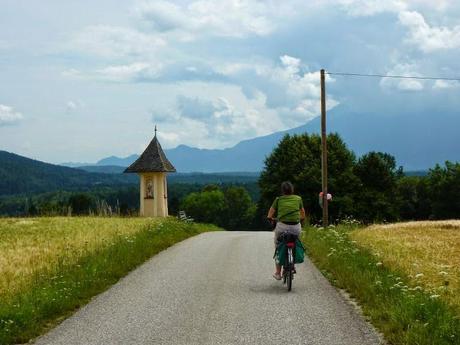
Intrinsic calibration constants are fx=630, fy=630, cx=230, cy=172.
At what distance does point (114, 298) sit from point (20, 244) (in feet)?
32.2

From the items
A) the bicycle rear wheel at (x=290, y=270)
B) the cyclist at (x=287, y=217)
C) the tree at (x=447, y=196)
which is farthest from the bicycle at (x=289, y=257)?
the tree at (x=447, y=196)

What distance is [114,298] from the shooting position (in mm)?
10562

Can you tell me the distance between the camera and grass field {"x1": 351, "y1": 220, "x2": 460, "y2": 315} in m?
10.1

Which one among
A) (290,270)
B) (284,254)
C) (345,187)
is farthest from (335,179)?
(290,270)

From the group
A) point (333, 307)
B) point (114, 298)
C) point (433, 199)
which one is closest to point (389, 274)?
point (333, 307)

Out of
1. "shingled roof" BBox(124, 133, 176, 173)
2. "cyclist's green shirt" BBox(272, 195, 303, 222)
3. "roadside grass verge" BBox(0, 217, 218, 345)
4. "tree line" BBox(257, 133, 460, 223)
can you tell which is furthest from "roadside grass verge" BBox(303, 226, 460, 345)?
"tree line" BBox(257, 133, 460, 223)

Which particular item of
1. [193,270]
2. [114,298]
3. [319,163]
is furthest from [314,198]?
[114,298]

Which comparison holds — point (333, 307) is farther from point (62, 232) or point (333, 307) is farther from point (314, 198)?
point (314, 198)

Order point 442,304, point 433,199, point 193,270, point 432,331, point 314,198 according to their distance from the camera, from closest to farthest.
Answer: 1. point 432,331
2. point 442,304
3. point 193,270
4. point 314,198
5. point 433,199

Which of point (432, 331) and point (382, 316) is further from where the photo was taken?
point (382, 316)

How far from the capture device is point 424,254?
14969mm

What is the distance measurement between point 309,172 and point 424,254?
41.3 metres

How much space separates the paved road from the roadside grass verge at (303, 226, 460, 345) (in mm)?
280

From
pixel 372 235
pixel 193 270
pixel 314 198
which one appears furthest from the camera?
pixel 314 198
